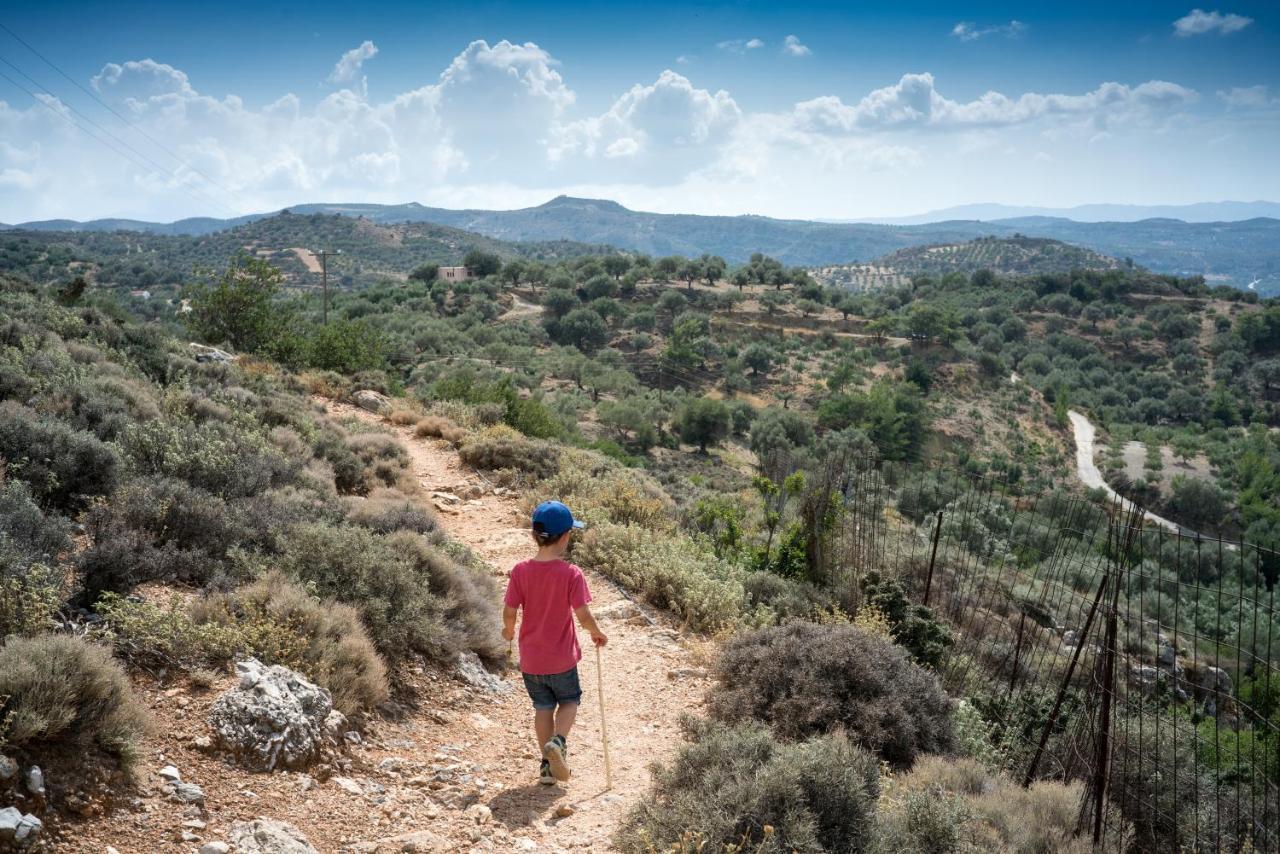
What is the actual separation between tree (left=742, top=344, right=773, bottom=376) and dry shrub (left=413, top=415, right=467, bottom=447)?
44.7 meters

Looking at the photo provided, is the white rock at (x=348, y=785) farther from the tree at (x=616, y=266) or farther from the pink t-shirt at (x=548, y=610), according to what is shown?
the tree at (x=616, y=266)

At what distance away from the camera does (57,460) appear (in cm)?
555

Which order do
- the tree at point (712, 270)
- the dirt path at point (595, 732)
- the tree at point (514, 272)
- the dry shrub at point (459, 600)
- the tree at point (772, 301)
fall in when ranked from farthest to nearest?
the tree at point (712, 270)
the tree at point (514, 272)
the tree at point (772, 301)
the dry shrub at point (459, 600)
the dirt path at point (595, 732)

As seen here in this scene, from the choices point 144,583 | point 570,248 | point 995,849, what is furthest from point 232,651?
point 570,248

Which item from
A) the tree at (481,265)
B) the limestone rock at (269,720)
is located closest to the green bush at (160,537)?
the limestone rock at (269,720)

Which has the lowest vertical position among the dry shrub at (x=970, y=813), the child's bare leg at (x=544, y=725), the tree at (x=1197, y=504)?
the tree at (x=1197, y=504)

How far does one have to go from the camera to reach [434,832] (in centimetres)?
369

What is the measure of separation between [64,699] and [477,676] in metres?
3.05

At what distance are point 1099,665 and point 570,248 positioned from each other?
171389 millimetres

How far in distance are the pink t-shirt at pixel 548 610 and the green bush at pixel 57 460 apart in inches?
149

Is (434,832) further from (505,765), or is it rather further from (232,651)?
(232,651)

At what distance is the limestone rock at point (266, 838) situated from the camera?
10.1 ft

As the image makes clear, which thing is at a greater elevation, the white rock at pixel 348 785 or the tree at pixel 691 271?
the tree at pixel 691 271

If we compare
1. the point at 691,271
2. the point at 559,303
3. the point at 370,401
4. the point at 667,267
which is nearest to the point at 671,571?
the point at 370,401
